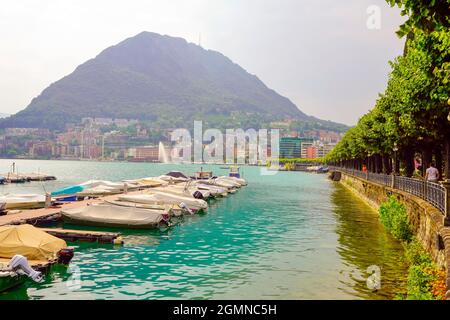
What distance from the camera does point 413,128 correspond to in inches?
1164

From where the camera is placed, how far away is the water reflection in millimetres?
18766

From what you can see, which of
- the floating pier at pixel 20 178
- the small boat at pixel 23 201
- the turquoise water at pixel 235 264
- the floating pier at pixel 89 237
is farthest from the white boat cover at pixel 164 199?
the floating pier at pixel 20 178

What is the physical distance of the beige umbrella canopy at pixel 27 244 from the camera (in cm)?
2034

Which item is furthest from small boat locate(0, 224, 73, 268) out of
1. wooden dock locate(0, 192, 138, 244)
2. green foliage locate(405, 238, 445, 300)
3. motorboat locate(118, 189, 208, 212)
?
motorboat locate(118, 189, 208, 212)

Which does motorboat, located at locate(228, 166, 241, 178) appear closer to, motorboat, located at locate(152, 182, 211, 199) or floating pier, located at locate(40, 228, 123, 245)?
motorboat, located at locate(152, 182, 211, 199)

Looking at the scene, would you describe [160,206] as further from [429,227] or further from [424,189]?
[429,227]

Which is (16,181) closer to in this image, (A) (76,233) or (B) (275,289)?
(A) (76,233)

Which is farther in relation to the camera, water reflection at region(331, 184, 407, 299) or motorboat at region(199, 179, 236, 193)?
motorboat at region(199, 179, 236, 193)

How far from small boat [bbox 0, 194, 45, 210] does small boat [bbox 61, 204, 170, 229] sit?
10956 millimetres

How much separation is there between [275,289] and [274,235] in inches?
568

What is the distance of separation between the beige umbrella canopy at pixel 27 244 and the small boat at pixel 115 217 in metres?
12.3

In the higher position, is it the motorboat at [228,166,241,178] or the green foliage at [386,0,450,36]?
the green foliage at [386,0,450,36]

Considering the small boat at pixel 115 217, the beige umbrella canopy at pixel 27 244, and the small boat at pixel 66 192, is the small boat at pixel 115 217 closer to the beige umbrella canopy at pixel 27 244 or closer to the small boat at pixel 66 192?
the beige umbrella canopy at pixel 27 244
